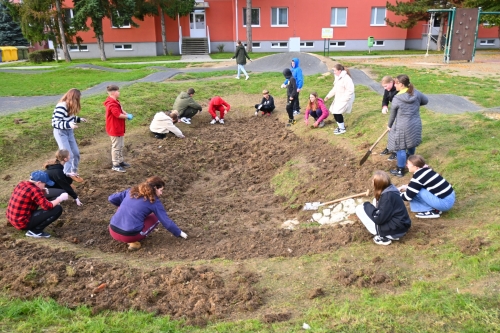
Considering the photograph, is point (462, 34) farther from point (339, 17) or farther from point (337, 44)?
point (337, 44)

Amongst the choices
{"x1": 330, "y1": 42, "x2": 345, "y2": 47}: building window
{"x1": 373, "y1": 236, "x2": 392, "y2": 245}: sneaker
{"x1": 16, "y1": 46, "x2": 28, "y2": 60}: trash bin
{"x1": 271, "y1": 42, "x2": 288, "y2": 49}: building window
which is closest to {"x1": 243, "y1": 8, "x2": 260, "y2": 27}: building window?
{"x1": 271, "y1": 42, "x2": 288, "y2": 49}: building window

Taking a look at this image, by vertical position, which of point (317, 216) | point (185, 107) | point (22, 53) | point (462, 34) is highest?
point (462, 34)

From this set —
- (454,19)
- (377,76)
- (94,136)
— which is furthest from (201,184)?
(454,19)

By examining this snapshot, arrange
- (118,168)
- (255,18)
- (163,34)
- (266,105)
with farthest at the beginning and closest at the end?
(255,18), (163,34), (266,105), (118,168)

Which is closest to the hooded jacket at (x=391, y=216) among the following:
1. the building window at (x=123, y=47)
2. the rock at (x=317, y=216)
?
the rock at (x=317, y=216)

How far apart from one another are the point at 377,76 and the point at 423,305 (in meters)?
16.0

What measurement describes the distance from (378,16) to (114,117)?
33.5 meters

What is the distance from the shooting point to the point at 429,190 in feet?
20.2

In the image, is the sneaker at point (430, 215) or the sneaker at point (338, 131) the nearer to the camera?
the sneaker at point (430, 215)

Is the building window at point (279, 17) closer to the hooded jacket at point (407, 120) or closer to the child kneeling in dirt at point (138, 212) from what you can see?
the hooded jacket at point (407, 120)

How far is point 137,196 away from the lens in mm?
5965

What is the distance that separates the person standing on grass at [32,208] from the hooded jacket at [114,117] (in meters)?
2.78

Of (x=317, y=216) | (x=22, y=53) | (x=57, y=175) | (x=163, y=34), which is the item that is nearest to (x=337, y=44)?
(x=163, y=34)

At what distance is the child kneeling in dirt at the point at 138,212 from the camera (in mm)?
5938
